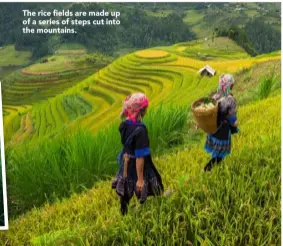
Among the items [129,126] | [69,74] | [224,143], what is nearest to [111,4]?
[69,74]

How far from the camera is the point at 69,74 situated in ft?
13.0

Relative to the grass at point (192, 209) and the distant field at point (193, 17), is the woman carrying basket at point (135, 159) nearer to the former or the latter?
the grass at point (192, 209)

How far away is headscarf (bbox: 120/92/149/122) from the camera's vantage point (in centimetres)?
320

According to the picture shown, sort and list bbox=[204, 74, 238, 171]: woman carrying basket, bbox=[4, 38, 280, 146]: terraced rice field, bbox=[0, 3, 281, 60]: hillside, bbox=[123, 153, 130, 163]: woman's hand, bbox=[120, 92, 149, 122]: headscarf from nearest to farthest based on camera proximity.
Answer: bbox=[120, 92, 149, 122]: headscarf
bbox=[123, 153, 130, 163]: woman's hand
bbox=[204, 74, 238, 171]: woman carrying basket
bbox=[0, 3, 281, 60]: hillside
bbox=[4, 38, 280, 146]: terraced rice field

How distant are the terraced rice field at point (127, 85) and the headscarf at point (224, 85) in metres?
0.38

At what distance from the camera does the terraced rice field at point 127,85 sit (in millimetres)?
3941

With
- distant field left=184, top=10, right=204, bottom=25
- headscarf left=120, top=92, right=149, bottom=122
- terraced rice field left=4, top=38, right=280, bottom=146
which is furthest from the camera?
terraced rice field left=4, top=38, right=280, bottom=146

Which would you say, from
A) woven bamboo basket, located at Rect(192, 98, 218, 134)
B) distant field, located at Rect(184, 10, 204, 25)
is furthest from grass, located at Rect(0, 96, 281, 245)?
distant field, located at Rect(184, 10, 204, 25)

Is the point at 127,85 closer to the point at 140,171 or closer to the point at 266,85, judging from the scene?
the point at 140,171

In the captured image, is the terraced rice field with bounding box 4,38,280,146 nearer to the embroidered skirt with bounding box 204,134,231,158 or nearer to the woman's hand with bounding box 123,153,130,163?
the embroidered skirt with bounding box 204,134,231,158

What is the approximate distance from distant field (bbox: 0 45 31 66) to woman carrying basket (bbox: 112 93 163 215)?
3.44 feet

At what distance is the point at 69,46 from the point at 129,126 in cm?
100

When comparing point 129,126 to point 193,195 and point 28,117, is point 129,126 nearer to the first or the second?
point 193,195

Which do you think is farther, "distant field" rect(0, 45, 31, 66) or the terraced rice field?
the terraced rice field
